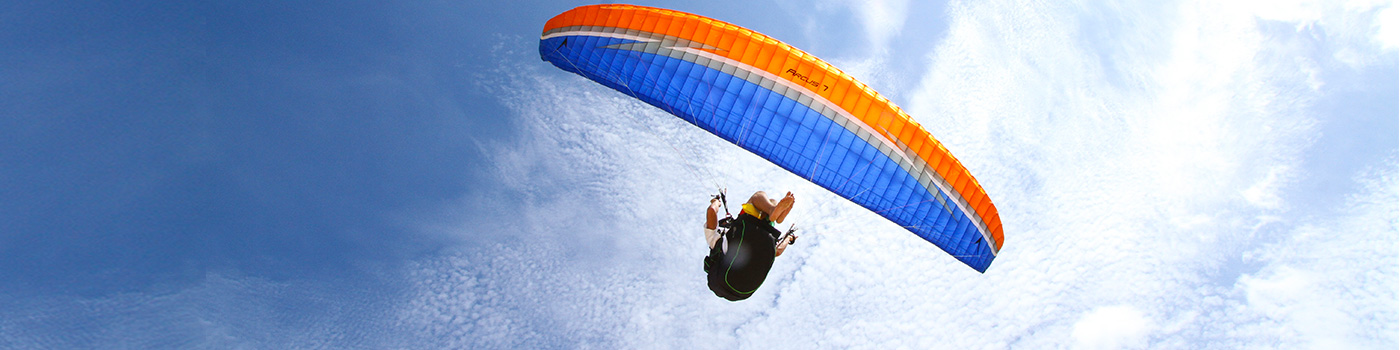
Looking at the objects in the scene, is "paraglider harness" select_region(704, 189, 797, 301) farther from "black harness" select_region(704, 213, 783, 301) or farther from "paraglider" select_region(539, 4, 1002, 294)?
"paraglider" select_region(539, 4, 1002, 294)

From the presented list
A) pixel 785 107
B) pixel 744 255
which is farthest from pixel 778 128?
pixel 744 255

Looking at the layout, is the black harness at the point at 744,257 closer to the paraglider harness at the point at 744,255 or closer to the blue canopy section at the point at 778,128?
the paraglider harness at the point at 744,255

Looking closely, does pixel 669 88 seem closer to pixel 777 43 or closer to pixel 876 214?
pixel 777 43

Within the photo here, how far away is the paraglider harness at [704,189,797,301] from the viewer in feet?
37.3

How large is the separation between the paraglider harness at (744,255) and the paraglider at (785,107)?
3055mm

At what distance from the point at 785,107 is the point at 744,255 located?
12.8 feet

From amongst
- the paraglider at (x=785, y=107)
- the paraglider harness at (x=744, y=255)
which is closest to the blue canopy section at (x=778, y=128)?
the paraglider at (x=785, y=107)

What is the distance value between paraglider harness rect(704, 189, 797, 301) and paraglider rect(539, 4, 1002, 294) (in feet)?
10.0

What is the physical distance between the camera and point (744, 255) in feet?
37.2

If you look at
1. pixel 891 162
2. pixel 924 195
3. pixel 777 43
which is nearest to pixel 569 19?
pixel 777 43

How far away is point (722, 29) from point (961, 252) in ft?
26.2

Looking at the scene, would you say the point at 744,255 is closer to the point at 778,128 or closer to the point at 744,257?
the point at 744,257

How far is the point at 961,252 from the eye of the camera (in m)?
15.5

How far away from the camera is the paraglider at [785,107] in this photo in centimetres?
1338
